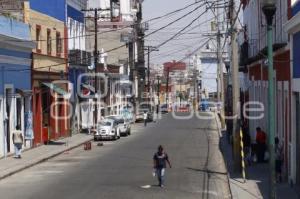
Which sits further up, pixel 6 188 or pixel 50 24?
pixel 50 24

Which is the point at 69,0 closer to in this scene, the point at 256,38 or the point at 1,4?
the point at 1,4

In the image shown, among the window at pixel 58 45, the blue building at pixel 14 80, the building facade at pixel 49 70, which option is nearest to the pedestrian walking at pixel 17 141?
the blue building at pixel 14 80

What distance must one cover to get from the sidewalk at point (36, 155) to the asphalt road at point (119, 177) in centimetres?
46

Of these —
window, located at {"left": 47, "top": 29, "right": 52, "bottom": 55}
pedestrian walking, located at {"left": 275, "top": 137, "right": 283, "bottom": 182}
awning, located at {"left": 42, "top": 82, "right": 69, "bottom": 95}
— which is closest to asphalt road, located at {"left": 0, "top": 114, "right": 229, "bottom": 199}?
pedestrian walking, located at {"left": 275, "top": 137, "right": 283, "bottom": 182}

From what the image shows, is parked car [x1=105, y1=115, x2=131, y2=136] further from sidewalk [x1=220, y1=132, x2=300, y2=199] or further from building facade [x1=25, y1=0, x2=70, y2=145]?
sidewalk [x1=220, y1=132, x2=300, y2=199]

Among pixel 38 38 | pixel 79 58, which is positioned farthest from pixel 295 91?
pixel 79 58

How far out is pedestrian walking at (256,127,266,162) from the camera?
29234mm

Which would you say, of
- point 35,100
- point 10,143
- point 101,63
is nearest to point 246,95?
point 35,100

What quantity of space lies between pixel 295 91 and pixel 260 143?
7.92 m

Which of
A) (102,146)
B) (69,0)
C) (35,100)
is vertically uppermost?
(69,0)

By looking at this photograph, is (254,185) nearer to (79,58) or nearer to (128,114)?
(79,58)

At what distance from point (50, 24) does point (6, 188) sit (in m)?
25.0

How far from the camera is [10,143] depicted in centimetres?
3747

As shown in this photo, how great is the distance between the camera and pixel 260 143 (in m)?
29.3
